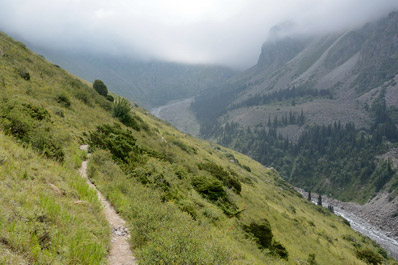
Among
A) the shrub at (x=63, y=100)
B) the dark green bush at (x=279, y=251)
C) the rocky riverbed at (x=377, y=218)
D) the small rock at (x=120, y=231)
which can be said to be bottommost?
the rocky riverbed at (x=377, y=218)

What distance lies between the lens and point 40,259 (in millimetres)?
5117

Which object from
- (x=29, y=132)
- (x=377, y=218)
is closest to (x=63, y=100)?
(x=29, y=132)

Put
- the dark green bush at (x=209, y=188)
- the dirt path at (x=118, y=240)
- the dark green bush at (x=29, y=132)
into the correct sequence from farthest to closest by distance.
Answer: the dark green bush at (x=209, y=188)
the dark green bush at (x=29, y=132)
the dirt path at (x=118, y=240)

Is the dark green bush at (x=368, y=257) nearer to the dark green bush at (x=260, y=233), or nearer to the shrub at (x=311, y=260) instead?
the shrub at (x=311, y=260)

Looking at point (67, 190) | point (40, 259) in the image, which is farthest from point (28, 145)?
point (40, 259)

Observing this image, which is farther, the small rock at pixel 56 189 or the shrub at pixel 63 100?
the shrub at pixel 63 100

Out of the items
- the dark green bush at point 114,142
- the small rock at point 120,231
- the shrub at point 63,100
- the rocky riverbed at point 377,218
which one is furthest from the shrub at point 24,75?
the rocky riverbed at point 377,218

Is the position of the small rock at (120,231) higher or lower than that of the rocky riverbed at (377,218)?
higher

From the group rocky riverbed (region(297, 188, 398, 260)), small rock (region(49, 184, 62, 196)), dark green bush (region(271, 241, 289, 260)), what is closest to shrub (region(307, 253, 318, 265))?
dark green bush (region(271, 241, 289, 260))

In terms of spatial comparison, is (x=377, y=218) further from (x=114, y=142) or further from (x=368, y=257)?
(x=114, y=142)

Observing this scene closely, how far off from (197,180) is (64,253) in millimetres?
16572

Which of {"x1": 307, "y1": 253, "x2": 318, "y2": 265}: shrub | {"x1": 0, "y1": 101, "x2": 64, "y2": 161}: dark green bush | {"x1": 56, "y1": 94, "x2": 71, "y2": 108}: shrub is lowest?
{"x1": 307, "y1": 253, "x2": 318, "y2": 265}: shrub

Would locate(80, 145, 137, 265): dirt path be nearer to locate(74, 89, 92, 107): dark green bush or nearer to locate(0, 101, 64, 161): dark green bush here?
locate(0, 101, 64, 161): dark green bush

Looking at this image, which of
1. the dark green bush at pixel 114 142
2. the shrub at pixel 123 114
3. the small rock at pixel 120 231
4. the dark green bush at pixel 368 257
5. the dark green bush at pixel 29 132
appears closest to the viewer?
the small rock at pixel 120 231
